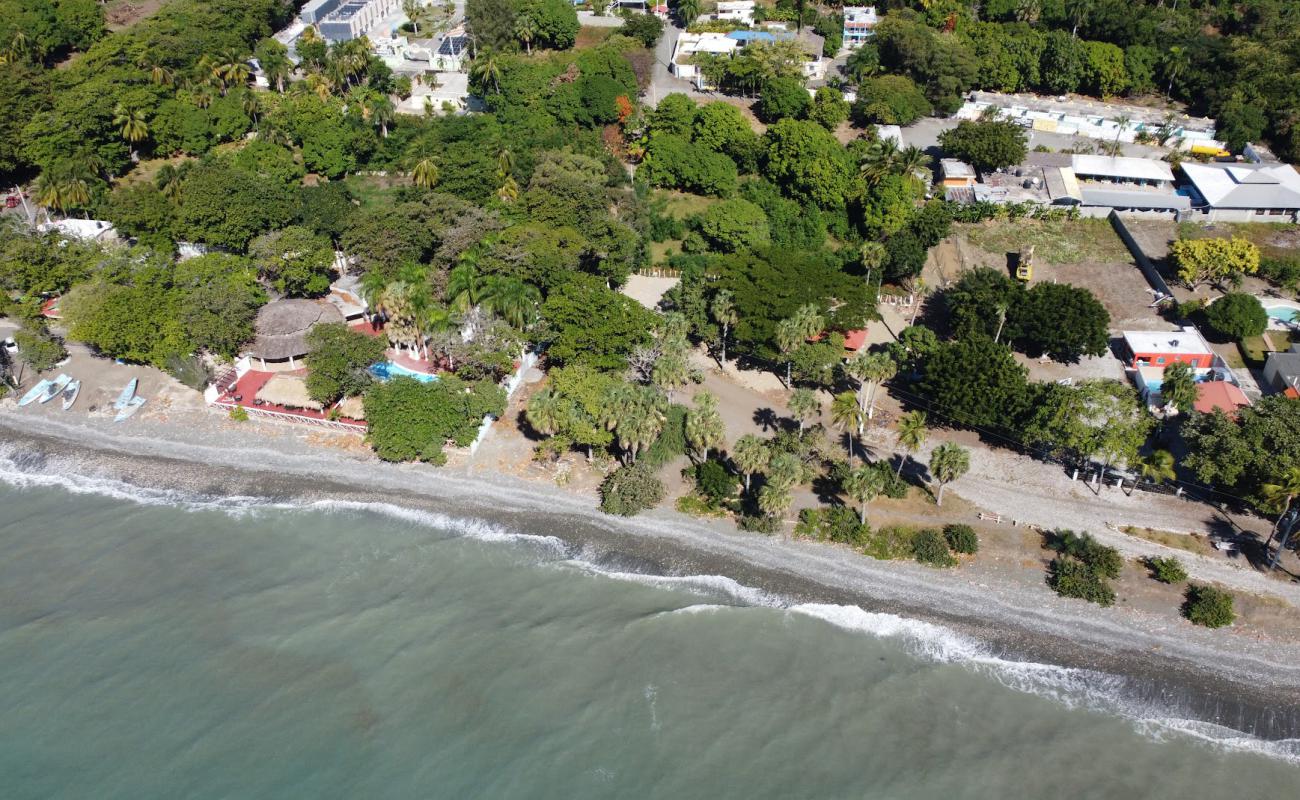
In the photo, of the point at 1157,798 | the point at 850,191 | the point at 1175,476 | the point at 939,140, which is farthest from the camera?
the point at 939,140

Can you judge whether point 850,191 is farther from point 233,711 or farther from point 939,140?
point 233,711

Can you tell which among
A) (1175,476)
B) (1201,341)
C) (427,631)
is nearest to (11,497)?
(427,631)

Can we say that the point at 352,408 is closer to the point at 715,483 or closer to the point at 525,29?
the point at 715,483

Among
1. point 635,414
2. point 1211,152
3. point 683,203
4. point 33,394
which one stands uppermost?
point 1211,152

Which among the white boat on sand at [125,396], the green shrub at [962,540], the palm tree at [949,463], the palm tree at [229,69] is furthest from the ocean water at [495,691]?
the palm tree at [229,69]

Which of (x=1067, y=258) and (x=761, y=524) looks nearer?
(x=761, y=524)

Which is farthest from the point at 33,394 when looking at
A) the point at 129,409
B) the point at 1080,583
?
the point at 1080,583

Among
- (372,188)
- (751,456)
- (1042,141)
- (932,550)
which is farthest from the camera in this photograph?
(1042,141)

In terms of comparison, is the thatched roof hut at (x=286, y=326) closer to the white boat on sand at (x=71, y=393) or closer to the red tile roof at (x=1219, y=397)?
the white boat on sand at (x=71, y=393)
